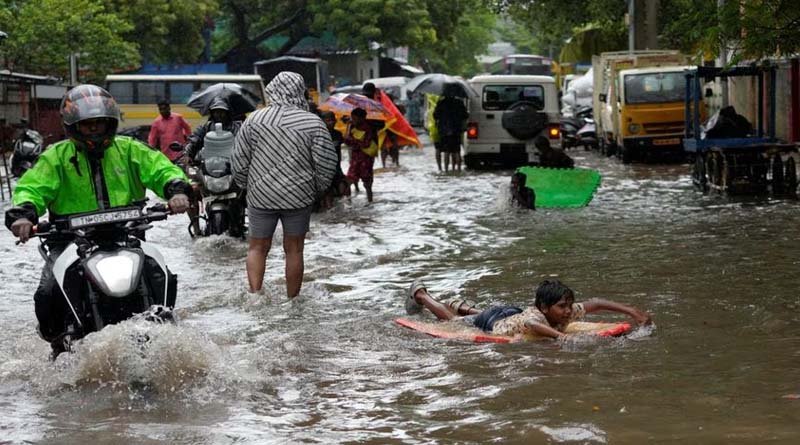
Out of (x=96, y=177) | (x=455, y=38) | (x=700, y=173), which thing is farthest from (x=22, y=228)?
(x=455, y=38)

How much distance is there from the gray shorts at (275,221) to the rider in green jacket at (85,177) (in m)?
2.77

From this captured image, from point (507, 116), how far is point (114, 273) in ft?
62.4

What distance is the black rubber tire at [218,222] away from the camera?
44.1 feet

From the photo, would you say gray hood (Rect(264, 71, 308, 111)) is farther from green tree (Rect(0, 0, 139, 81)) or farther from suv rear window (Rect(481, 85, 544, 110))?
green tree (Rect(0, 0, 139, 81))

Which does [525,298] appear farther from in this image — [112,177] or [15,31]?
[15,31]

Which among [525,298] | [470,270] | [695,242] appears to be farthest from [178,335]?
[695,242]

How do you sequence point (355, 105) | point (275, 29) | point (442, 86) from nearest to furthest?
1. point (355, 105)
2. point (442, 86)
3. point (275, 29)

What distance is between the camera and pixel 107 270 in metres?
6.17

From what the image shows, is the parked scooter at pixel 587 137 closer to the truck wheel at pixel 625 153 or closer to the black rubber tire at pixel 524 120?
the truck wheel at pixel 625 153

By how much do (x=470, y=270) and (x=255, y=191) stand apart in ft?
8.59

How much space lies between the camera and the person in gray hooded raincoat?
9.56 m

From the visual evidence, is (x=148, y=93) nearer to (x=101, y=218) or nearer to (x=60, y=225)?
(x=60, y=225)

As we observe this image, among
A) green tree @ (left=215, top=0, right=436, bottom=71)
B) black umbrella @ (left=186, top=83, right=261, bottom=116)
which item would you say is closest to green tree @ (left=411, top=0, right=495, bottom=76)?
green tree @ (left=215, top=0, right=436, bottom=71)

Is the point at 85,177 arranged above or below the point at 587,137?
above
